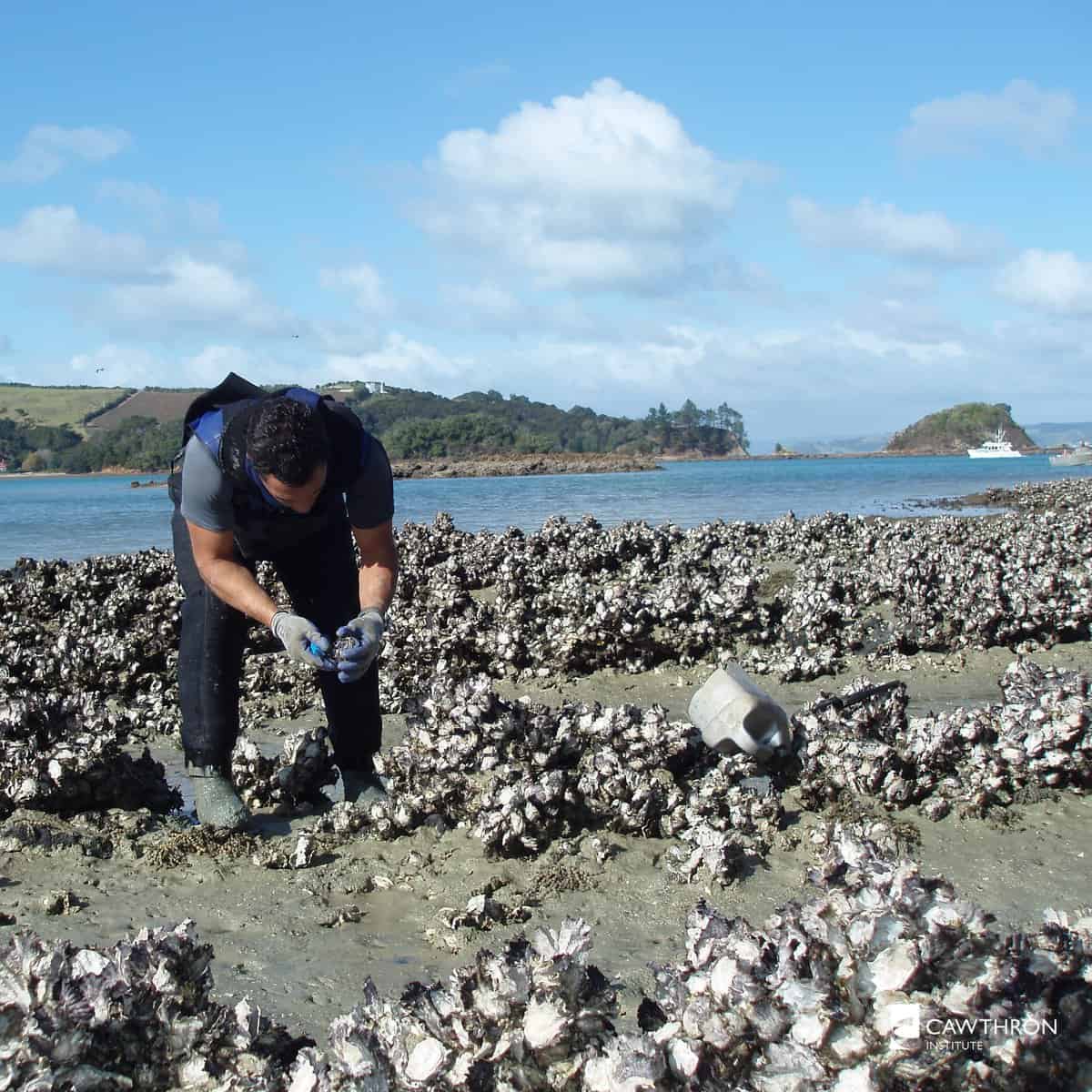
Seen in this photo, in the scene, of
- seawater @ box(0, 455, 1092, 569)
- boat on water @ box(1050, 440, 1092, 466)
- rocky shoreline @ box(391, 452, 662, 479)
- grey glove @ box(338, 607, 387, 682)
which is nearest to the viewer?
grey glove @ box(338, 607, 387, 682)

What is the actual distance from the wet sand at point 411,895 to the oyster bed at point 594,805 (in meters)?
0.04

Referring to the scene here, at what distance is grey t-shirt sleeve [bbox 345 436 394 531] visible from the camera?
4.03 m

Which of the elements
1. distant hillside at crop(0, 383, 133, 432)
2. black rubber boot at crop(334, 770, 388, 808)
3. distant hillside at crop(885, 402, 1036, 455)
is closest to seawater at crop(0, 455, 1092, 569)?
black rubber boot at crop(334, 770, 388, 808)

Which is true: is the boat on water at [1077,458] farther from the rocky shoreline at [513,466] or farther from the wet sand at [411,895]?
the wet sand at [411,895]

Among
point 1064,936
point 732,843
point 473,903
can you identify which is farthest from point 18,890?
point 1064,936

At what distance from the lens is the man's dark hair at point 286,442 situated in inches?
138

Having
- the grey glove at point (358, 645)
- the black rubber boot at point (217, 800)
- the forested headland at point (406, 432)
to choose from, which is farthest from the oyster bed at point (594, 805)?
the forested headland at point (406, 432)

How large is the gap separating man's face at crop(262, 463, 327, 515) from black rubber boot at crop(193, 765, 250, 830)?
1109 mm

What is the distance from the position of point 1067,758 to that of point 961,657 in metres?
2.57

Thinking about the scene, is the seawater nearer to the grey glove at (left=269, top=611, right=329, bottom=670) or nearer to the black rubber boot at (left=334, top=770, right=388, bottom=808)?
the black rubber boot at (left=334, top=770, right=388, bottom=808)

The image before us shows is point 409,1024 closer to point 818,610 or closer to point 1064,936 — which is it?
point 1064,936

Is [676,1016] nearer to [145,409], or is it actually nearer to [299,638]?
[299,638]

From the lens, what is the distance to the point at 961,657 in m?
6.72

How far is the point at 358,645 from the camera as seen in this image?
3.91 m
